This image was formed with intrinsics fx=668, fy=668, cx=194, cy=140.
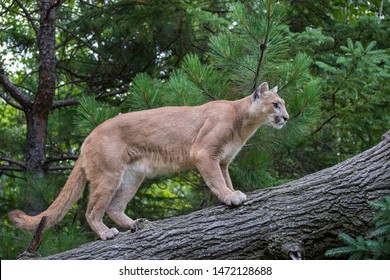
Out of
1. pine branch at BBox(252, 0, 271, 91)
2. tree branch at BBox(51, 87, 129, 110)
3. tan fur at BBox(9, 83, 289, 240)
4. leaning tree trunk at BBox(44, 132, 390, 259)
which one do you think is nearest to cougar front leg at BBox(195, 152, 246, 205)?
tan fur at BBox(9, 83, 289, 240)

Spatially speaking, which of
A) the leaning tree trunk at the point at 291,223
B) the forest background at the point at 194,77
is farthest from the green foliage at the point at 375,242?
the forest background at the point at 194,77

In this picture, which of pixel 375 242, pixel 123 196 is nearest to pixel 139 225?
pixel 123 196

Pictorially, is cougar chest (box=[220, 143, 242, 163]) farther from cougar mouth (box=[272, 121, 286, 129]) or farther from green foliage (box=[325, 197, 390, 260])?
green foliage (box=[325, 197, 390, 260])

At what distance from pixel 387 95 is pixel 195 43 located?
3505mm

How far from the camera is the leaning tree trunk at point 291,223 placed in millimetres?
5613

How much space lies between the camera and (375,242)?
5.08 m

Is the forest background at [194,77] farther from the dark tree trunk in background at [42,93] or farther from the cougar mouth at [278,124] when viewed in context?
the cougar mouth at [278,124]

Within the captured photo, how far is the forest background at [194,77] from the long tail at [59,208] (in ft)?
1.35

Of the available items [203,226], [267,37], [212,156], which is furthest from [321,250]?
[267,37]

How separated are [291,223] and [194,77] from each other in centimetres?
240

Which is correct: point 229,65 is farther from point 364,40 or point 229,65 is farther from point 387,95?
point 364,40

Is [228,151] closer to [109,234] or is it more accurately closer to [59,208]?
[109,234]

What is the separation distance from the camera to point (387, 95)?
8.56m

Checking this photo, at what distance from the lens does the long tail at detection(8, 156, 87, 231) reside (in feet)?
Answer: 22.4
